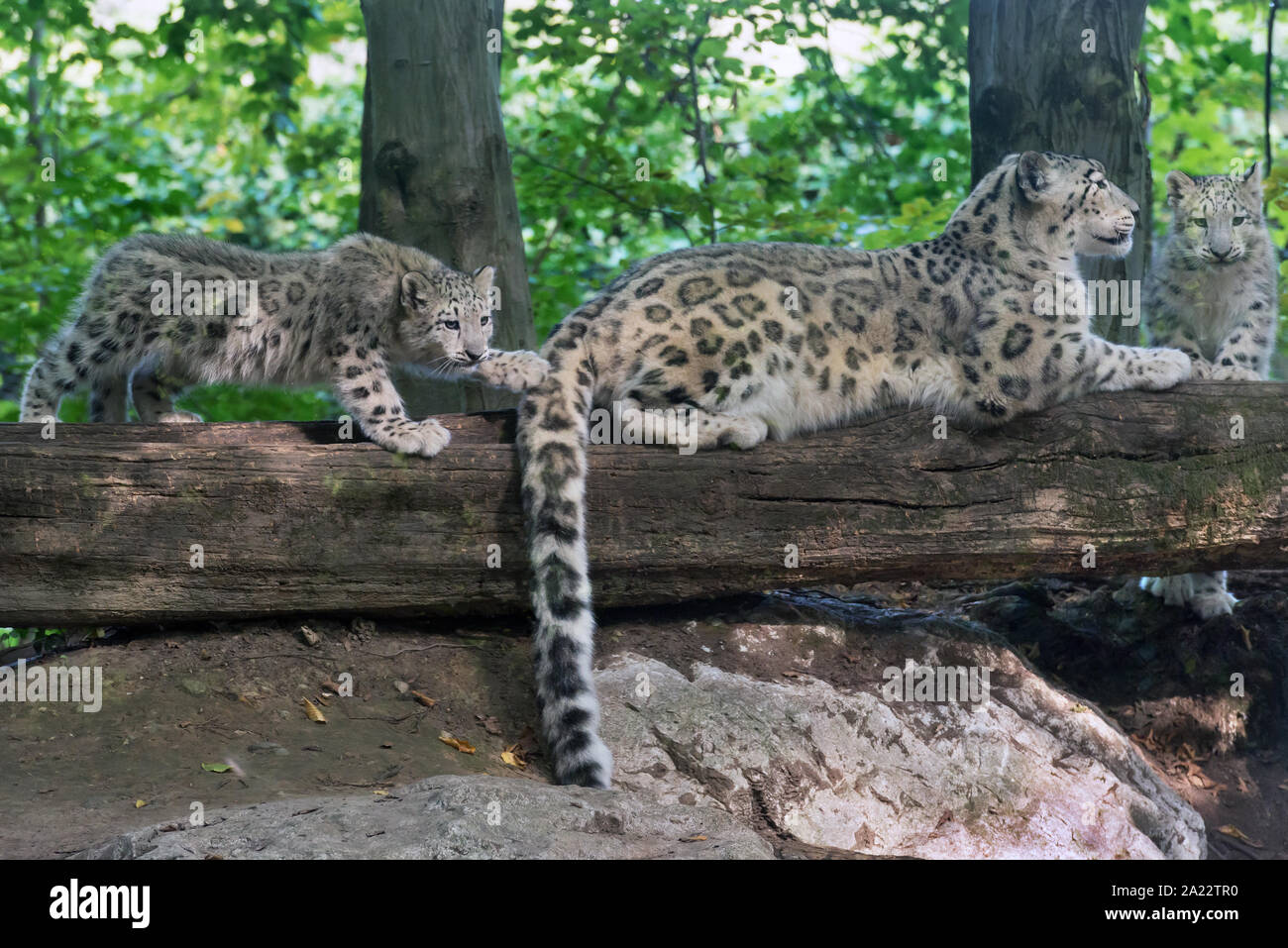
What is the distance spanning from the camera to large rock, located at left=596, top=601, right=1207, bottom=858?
5.67 meters

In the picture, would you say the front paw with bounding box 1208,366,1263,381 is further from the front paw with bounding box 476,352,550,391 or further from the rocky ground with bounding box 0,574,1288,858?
the front paw with bounding box 476,352,550,391

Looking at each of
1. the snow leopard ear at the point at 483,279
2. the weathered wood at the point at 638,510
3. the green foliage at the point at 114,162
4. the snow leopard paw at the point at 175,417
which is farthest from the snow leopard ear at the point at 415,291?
the green foliage at the point at 114,162

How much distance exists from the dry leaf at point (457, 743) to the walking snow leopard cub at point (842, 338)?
0.84 m

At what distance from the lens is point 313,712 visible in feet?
18.2

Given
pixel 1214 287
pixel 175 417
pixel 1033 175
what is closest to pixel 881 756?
pixel 1033 175

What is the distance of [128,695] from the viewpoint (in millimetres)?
5559

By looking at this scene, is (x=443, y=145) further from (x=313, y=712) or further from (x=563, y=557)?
(x=313, y=712)

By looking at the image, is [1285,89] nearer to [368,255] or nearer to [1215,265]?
[1215,265]

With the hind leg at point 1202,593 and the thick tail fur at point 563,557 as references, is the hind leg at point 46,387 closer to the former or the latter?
the thick tail fur at point 563,557

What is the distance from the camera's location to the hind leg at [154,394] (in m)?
6.83

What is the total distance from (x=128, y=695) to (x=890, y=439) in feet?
13.7

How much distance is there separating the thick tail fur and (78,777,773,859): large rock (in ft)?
2.16

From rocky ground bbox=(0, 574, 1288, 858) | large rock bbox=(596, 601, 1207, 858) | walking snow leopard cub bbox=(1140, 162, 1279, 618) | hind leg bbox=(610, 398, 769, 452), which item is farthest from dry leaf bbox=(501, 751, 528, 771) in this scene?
walking snow leopard cub bbox=(1140, 162, 1279, 618)
